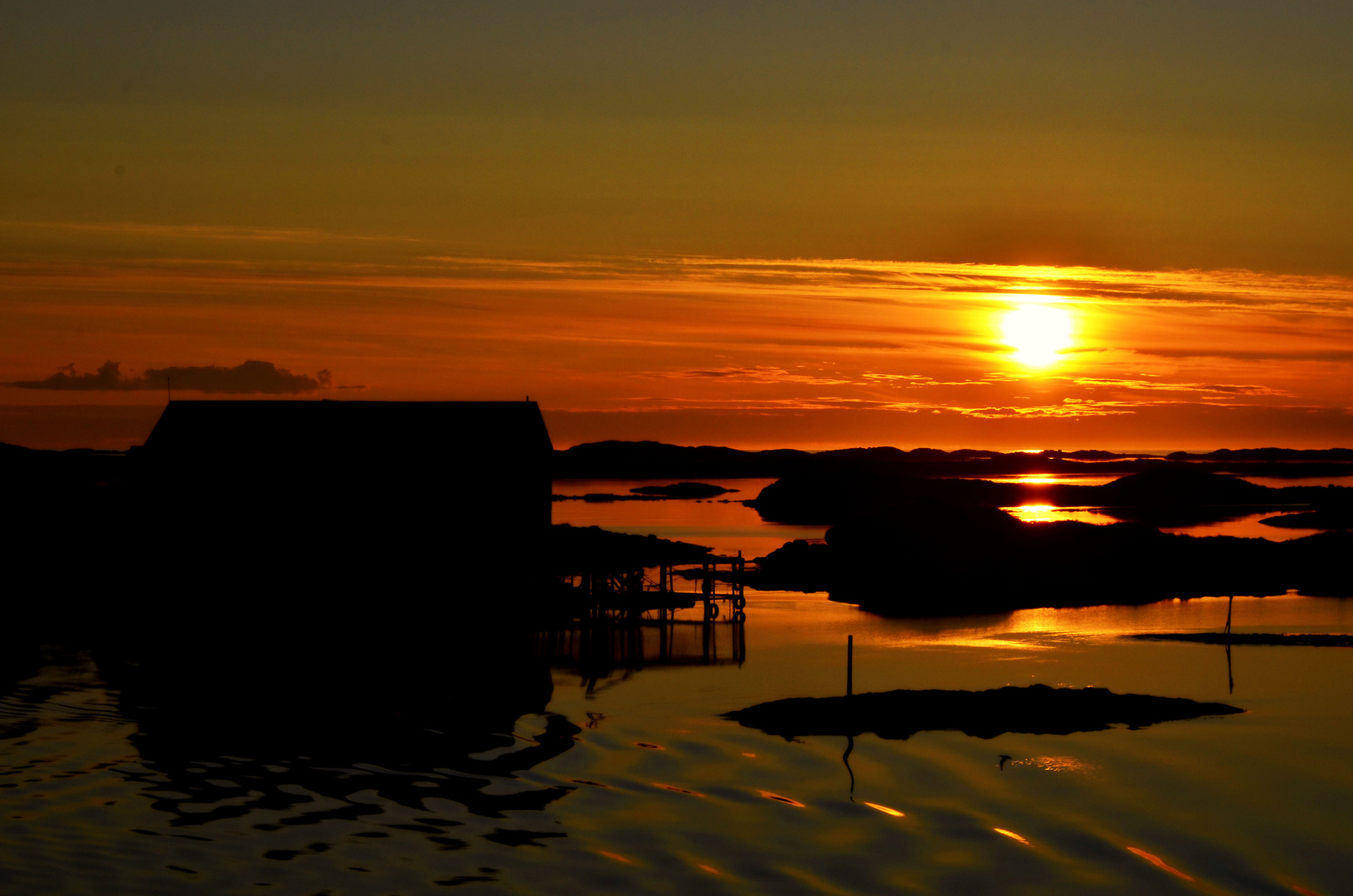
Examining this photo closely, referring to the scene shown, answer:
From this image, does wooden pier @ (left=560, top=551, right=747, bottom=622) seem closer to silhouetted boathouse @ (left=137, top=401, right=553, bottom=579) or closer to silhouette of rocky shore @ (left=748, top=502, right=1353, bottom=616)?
silhouetted boathouse @ (left=137, top=401, right=553, bottom=579)

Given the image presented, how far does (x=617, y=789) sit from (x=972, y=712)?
37.3 feet

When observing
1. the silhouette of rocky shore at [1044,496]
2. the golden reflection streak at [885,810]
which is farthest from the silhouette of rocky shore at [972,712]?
the silhouette of rocky shore at [1044,496]

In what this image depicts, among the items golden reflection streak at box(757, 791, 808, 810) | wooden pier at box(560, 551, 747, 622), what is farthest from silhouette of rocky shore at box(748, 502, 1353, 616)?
golden reflection streak at box(757, 791, 808, 810)

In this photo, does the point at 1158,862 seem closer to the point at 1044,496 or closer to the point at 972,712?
the point at 972,712

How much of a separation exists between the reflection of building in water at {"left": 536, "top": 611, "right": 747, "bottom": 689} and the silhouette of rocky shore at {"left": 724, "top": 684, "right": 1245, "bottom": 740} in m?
8.30

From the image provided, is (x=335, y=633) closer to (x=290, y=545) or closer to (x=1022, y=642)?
(x=290, y=545)

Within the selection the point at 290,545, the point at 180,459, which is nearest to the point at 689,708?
the point at 290,545

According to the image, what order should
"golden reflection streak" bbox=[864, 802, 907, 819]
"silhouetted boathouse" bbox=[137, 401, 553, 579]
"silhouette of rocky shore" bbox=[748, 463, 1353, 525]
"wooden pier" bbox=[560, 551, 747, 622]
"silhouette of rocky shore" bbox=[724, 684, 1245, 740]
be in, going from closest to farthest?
1. "golden reflection streak" bbox=[864, 802, 907, 819]
2. "silhouette of rocky shore" bbox=[724, 684, 1245, 740]
3. "silhouetted boathouse" bbox=[137, 401, 553, 579]
4. "wooden pier" bbox=[560, 551, 747, 622]
5. "silhouette of rocky shore" bbox=[748, 463, 1353, 525]

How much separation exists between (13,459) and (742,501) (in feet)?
347

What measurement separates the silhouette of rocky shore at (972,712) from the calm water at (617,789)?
29.3 inches

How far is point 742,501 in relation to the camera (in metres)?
163

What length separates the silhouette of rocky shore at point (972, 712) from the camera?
2984cm

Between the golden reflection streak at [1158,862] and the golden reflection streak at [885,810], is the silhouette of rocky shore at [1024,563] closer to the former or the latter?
the golden reflection streak at [885,810]

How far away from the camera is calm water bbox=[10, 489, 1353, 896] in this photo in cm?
1867
